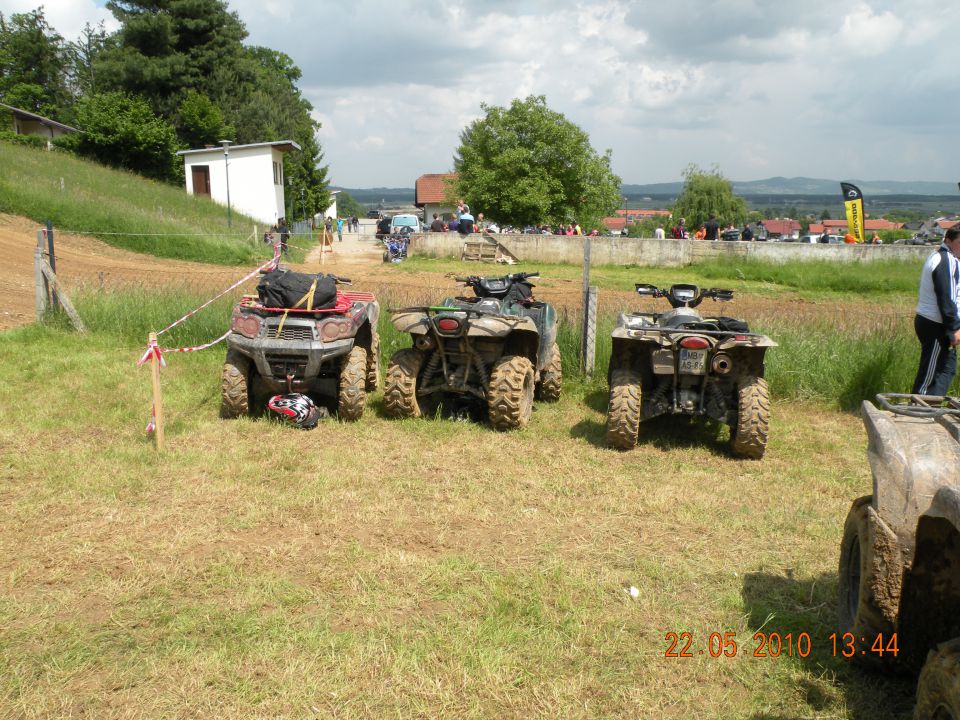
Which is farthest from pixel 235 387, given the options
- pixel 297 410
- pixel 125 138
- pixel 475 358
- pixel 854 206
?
pixel 125 138

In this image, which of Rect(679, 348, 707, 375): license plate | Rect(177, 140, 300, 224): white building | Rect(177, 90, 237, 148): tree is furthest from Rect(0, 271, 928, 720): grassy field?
Rect(177, 90, 237, 148): tree

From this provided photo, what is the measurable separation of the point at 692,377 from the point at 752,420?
0.59 meters

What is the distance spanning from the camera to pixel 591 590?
427 centimetres

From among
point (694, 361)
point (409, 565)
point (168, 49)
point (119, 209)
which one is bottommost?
point (409, 565)

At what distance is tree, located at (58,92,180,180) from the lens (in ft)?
121

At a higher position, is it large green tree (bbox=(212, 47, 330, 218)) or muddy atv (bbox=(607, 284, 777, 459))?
large green tree (bbox=(212, 47, 330, 218))

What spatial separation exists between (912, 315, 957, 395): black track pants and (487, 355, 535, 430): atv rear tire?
10.7ft

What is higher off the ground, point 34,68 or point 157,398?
point 34,68

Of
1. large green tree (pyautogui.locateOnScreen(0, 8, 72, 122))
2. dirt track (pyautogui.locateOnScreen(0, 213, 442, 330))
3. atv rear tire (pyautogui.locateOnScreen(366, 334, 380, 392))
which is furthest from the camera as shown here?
large green tree (pyautogui.locateOnScreen(0, 8, 72, 122))

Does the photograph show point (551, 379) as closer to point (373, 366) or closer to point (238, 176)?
point (373, 366)

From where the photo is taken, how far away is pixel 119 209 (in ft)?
82.2

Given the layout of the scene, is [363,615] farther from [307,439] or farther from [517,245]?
[517,245]

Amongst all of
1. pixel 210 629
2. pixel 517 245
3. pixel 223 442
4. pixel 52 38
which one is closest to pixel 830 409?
pixel 223 442

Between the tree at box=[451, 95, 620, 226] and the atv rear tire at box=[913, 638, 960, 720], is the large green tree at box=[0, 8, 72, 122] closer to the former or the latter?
the tree at box=[451, 95, 620, 226]
